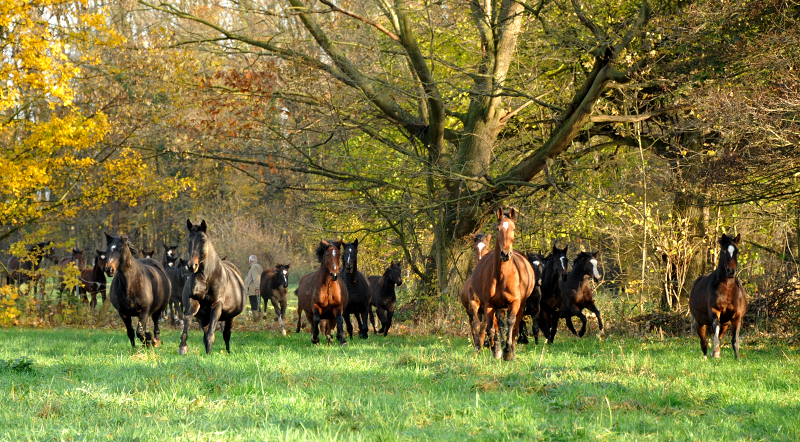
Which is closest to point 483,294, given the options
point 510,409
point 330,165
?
point 510,409

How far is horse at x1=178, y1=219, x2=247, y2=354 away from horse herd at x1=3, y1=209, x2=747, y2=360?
0.05 ft

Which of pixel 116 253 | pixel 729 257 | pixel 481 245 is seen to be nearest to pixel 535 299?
pixel 481 245

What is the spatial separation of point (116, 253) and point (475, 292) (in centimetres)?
644

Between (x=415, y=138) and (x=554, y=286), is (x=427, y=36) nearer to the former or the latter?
(x=415, y=138)

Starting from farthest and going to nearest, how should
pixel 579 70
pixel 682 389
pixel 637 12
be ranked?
pixel 579 70 → pixel 637 12 → pixel 682 389

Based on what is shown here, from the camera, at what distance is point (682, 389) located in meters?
8.17

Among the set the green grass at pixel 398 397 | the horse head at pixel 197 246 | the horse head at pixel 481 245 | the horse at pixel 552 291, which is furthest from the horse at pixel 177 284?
the horse at pixel 552 291

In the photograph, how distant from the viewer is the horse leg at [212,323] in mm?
12500

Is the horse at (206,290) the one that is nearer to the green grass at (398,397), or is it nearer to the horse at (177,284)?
the green grass at (398,397)

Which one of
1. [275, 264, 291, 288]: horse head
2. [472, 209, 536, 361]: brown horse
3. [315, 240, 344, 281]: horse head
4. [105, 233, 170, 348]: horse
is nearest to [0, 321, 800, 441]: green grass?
[472, 209, 536, 361]: brown horse

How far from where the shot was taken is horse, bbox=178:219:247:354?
12.1 metres

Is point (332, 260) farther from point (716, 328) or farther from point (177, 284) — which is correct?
point (177, 284)

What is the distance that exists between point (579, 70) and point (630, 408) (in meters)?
12.7

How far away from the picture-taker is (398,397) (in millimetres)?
7621
